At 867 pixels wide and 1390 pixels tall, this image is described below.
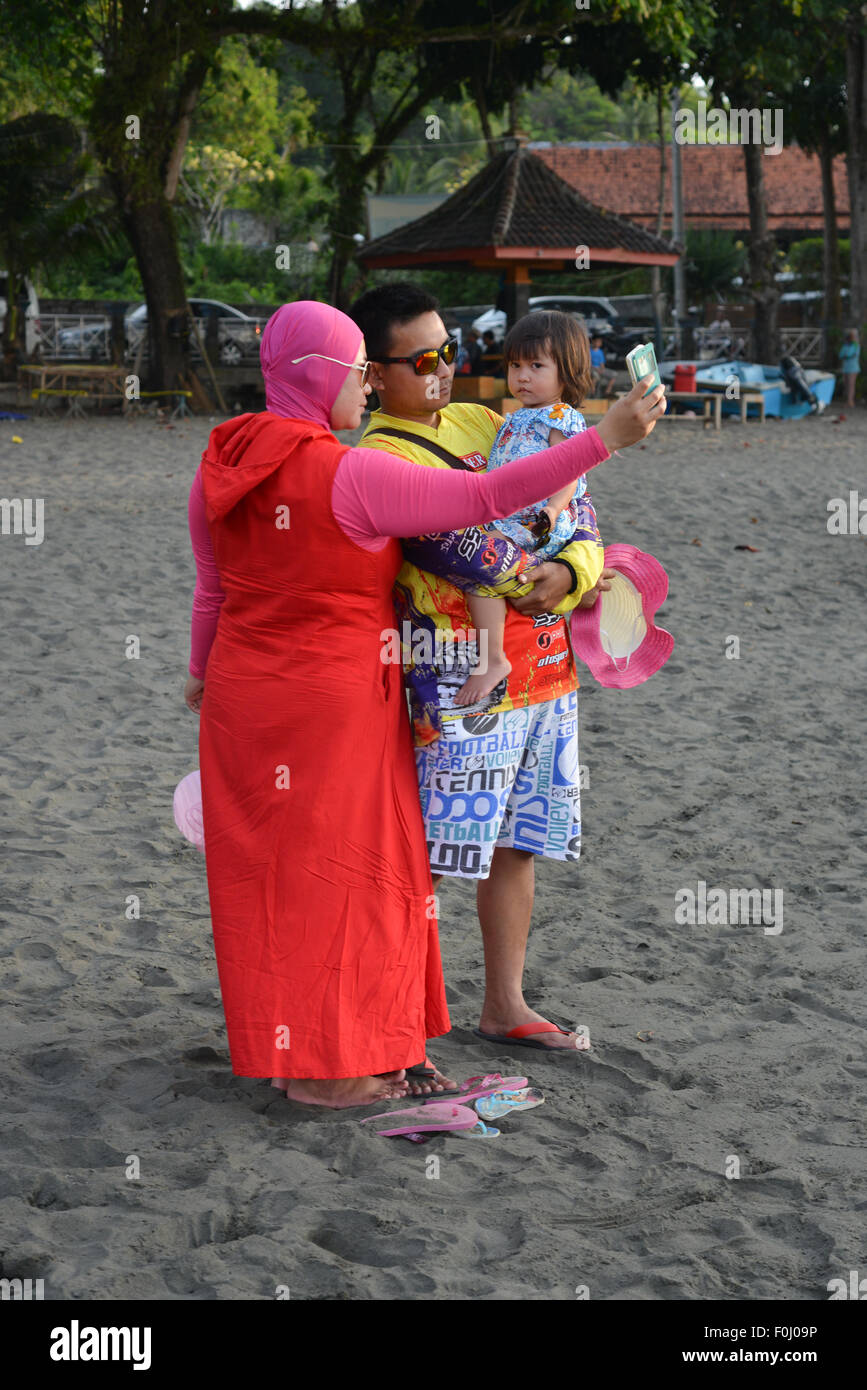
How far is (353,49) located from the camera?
68.4ft

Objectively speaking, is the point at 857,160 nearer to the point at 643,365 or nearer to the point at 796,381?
the point at 796,381

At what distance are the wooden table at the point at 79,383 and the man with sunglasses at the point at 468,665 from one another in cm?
1708

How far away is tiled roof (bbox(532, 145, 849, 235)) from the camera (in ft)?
133

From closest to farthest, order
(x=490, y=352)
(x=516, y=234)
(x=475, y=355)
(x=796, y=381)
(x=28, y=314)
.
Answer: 1. (x=516, y=234)
2. (x=796, y=381)
3. (x=490, y=352)
4. (x=475, y=355)
5. (x=28, y=314)

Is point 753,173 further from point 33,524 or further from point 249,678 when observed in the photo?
point 249,678

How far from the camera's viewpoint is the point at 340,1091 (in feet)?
10.7

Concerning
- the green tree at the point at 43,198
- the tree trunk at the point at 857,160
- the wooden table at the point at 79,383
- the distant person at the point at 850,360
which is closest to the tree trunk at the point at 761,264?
the tree trunk at the point at 857,160

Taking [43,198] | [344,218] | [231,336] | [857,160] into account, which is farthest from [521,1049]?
[857,160]

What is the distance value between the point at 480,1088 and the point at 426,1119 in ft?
0.70

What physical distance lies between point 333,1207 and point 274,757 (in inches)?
36.4

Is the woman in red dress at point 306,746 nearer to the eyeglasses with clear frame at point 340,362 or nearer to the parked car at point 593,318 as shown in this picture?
the eyeglasses with clear frame at point 340,362

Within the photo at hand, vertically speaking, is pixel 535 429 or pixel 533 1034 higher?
pixel 535 429

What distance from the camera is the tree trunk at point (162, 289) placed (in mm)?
Answer: 20531
